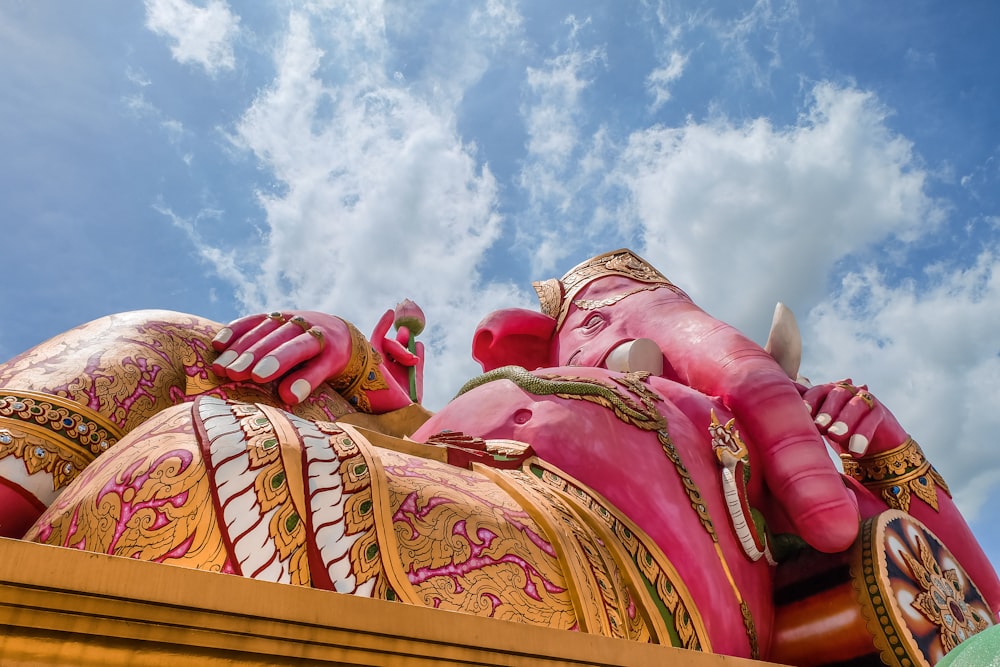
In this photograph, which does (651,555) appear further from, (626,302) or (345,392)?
(626,302)

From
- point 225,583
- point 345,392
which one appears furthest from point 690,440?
point 225,583

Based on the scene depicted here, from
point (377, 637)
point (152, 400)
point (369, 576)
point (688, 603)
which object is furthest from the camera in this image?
point (152, 400)

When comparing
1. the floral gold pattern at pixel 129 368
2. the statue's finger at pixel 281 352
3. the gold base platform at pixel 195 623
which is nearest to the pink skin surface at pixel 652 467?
the statue's finger at pixel 281 352

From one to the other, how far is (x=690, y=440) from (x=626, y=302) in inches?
50.5

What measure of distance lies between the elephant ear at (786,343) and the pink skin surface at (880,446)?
0.71ft

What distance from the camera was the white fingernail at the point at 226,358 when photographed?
8.35ft

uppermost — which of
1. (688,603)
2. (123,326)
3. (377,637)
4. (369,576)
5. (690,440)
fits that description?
(123,326)

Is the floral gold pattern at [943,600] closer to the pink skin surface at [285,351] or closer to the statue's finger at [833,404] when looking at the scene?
the statue's finger at [833,404]

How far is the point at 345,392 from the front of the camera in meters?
3.19

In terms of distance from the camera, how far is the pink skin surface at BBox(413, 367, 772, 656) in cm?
235

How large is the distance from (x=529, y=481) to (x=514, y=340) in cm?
196

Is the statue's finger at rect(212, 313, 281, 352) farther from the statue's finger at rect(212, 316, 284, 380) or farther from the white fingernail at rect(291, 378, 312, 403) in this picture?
the white fingernail at rect(291, 378, 312, 403)

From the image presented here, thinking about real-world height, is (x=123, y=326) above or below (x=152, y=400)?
above

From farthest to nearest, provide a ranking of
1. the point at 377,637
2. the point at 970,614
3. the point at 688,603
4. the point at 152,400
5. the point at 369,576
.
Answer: the point at 970,614 < the point at 152,400 < the point at 688,603 < the point at 369,576 < the point at 377,637
